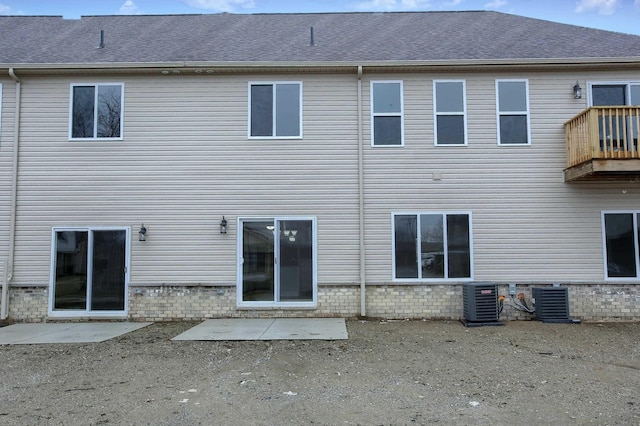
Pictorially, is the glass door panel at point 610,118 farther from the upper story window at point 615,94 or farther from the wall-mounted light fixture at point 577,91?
the wall-mounted light fixture at point 577,91

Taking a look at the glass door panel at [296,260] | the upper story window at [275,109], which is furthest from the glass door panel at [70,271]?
the upper story window at [275,109]

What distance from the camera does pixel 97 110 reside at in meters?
9.02

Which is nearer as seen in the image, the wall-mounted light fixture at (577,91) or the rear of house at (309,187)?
the rear of house at (309,187)

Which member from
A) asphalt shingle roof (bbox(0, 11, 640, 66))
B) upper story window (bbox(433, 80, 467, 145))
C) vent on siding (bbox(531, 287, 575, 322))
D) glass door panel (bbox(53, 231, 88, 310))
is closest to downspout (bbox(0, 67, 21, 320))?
asphalt shingle roof (bbox(0, 11, 640, 66))

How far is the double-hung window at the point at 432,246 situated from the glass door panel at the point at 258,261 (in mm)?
2487

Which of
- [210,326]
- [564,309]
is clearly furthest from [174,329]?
[564,309]

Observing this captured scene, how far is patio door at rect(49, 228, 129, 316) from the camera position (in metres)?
8.73

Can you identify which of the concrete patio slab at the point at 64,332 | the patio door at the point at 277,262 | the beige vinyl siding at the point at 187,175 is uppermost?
the beige vinyl siding at the point at 187,175

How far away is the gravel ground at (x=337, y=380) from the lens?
3.98m

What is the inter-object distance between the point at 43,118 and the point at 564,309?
10.9 metres

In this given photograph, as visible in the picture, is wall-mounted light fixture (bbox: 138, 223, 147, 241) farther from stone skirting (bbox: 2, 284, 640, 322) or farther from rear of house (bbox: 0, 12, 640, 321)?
stone skirting (bbox: 2, 284, 640, 322)

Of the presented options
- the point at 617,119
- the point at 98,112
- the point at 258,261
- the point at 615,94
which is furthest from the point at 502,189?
the point at 98,112

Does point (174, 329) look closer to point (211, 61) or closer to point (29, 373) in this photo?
point (29, 373)

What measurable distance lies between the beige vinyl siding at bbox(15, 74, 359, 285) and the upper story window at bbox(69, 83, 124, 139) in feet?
0.53
